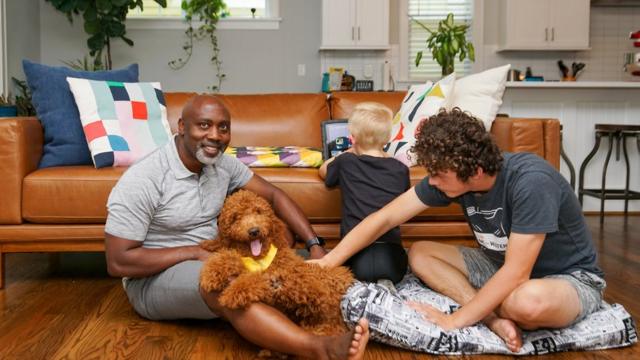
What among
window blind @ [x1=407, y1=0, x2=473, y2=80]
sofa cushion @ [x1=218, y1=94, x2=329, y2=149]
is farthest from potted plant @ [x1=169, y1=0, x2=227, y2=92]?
sofa cushion @ [x1=218, y1=94, x2=329, y2=149]

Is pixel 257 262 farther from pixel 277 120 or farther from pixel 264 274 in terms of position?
pixel 277 120

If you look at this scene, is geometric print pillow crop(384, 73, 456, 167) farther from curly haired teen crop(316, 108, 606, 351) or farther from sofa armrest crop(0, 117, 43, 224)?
sofa armrest crop(0, 117, 43, 224)

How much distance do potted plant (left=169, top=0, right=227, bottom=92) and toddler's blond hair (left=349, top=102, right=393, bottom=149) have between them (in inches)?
151

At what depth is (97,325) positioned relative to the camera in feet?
6.90

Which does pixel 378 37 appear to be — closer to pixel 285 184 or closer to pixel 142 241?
pixel 285 184

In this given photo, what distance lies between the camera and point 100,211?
2.58 metres

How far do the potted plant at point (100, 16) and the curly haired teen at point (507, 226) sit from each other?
4.17m

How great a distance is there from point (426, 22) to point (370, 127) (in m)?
4.15

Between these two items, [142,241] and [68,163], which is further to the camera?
[68,163]

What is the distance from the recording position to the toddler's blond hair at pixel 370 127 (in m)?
2.27

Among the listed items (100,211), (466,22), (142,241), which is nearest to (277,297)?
(142,241)

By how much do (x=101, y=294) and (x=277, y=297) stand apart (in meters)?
1.12

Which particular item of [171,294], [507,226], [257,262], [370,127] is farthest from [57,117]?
[507,226]

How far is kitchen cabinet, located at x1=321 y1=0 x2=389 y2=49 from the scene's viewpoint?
→ 5520 mm
